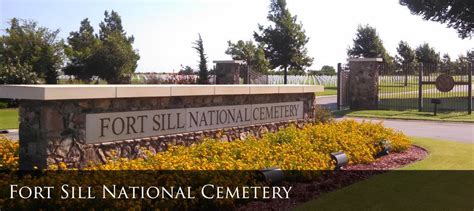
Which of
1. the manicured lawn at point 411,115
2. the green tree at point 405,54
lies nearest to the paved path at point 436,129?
the manicured lawn at point 411,115

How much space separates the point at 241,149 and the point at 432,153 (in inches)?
166

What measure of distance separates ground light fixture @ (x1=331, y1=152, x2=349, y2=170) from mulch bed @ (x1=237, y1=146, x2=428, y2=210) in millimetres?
92

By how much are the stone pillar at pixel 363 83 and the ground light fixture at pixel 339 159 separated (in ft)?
51.5

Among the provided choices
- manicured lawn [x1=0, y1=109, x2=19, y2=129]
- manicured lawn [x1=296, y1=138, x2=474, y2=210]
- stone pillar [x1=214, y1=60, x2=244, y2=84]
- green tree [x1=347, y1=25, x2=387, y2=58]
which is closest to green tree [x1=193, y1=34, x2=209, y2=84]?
stone pillar [x1=214, y1=60, x2=244, y2=84]

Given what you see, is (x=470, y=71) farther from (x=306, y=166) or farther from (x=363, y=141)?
(x=306, y=166)

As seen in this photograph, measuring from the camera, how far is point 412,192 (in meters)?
6.34

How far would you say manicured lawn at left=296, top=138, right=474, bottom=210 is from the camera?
5684 mm

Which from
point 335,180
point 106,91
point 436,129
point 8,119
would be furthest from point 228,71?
point 106,91

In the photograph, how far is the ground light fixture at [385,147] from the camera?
9485 millimetres

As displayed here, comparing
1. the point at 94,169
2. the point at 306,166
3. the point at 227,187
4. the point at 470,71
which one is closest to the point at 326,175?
the point at 306,166

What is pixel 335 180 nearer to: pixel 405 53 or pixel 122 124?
pixel 122 124

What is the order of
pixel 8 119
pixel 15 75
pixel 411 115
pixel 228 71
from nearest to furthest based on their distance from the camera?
pixel 8 119 < pixel 411 115 < pixel 228 71 < pixel 15 75

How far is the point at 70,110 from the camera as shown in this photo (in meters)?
6.10

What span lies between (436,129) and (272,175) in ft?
34.5
